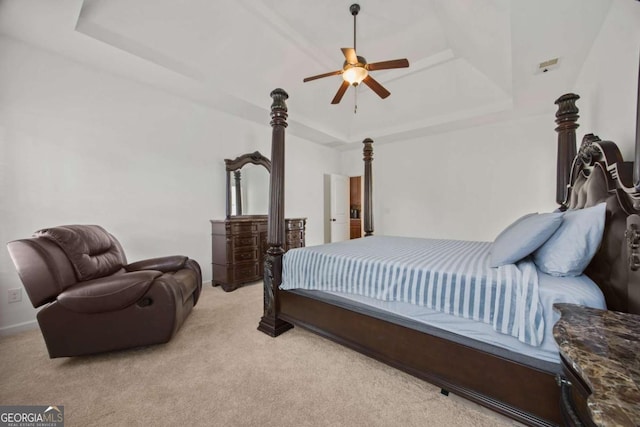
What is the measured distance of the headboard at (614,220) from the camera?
968 millimetres

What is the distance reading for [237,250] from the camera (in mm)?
3344

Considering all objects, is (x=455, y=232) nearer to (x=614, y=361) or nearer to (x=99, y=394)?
(x=614, y=361)

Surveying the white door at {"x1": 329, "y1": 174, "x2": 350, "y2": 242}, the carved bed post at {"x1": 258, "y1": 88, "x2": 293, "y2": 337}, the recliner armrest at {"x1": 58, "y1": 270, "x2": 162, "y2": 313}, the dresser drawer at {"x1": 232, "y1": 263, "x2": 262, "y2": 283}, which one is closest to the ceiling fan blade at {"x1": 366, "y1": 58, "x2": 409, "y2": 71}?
the carved bed post at {"x1": 258, "y1": 88, "x2": 293, "y2": 337}

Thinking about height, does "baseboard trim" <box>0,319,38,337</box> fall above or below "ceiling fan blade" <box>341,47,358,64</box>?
below

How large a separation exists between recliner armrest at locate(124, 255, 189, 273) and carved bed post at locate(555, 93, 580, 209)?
3.53 meters

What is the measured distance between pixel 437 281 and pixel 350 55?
213cm

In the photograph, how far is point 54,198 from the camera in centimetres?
237

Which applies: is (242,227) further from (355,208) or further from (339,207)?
(355,208)

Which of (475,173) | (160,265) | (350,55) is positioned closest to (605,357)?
(350,55)

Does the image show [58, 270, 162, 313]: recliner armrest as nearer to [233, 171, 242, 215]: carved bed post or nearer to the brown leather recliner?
the brown leather recliner

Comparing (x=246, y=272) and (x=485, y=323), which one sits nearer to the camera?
(x=485, y=323)

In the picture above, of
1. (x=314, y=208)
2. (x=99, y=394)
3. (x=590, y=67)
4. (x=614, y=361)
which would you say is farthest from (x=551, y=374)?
(x=314, y=208)

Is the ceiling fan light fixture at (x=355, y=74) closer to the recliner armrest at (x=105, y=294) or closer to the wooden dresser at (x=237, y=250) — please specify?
the wooden dresser at (x=237, y=250)

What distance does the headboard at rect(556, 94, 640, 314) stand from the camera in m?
0.97
